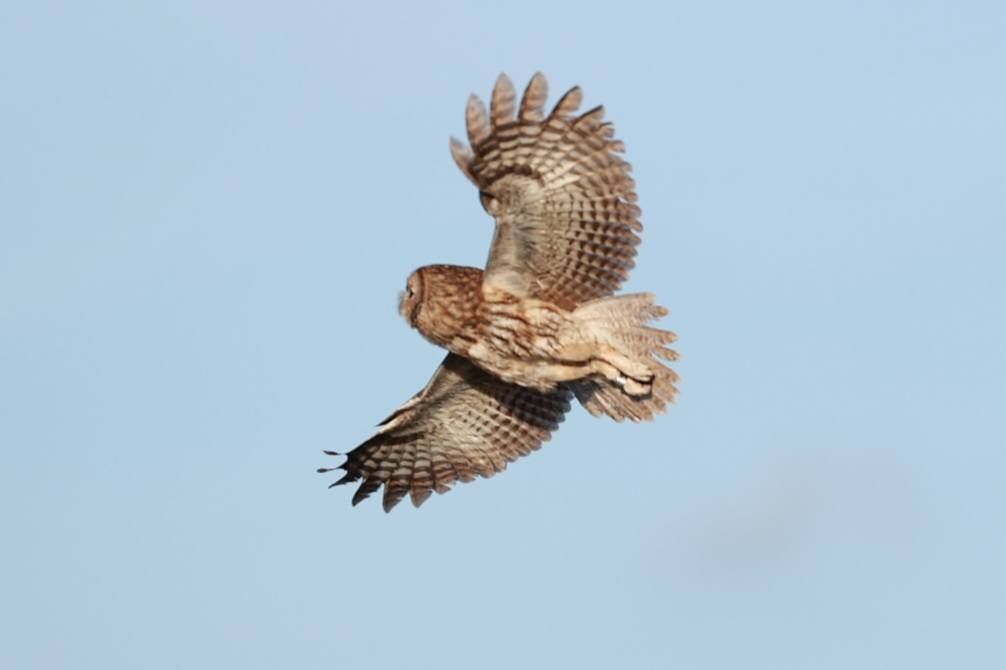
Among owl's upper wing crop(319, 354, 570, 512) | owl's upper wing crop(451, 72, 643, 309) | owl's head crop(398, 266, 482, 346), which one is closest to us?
owl's upper wing crop(451, 72, 643, 309)

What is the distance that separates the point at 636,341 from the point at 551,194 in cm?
184

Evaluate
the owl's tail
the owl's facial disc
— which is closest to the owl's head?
the owl's facial disc

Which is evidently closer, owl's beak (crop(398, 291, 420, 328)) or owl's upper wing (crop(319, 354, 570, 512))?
owl's beak (crop(398, 291, 420, 328))

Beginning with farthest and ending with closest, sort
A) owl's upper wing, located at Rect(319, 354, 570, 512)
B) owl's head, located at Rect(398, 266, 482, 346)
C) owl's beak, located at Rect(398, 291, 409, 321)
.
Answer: owl's upper wing, located at Rect(319, 354, 570, 512) → owl's beak, located at Rect(398, 291, 409, 321) → owl's head, located at Rect(398, 266, 482, 346)

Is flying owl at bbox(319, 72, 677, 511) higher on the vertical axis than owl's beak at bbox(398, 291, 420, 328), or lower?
higher

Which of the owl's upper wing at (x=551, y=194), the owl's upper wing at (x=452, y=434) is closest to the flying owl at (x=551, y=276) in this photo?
the owl's upper wing at (x=551, y=194)

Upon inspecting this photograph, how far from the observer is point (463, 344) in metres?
24.9

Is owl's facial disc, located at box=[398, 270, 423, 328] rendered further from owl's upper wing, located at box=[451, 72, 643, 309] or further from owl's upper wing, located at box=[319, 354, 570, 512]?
owl's upper wing, located at box=[319, 354, 570, 512]

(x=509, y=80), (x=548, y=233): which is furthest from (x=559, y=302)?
(x=509, y=80)

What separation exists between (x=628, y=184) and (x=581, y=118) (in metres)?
0.89

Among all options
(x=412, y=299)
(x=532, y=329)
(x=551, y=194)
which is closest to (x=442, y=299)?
(x=412, y=299)

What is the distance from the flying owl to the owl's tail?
10 millimetres

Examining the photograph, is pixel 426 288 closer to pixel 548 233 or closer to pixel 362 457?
pixel 548 233

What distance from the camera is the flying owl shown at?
23.8 metres
